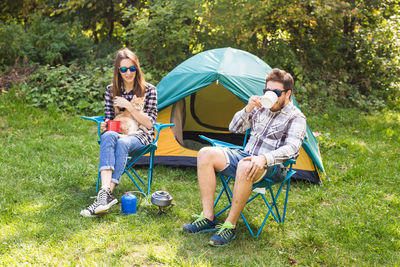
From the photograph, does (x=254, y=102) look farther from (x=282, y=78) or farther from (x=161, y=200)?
(x=161, y=200)

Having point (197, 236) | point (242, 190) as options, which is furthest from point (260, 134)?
point (197, 236)

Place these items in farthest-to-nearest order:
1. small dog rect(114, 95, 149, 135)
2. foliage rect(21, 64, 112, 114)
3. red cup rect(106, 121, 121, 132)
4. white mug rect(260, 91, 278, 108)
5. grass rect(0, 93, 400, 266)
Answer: foliage rect(21, 64, 112, 114)
small dog rect(114, 95, 149, 135)
red cup rect(106, 121, 121, 132)
white mug rect(260, 91, 278, 108)
grass rect(0, 93, 400, 266)

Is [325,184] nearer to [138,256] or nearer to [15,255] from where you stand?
[138,256]

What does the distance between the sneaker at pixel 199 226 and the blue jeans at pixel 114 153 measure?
65 cm

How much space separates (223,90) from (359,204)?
85.9 inches

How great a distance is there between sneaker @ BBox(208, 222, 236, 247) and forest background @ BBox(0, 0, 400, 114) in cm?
374

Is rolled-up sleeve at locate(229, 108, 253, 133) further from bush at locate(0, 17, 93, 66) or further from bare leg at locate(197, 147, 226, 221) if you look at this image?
bush at locate(0, 17, 93, 66)

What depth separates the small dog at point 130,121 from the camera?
3141mm

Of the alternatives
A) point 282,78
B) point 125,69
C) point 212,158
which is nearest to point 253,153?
point 212,158

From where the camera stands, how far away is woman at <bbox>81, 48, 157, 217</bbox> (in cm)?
275

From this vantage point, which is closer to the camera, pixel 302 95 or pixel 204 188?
pixel 204 188

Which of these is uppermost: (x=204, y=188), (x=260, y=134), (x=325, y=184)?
(x=260, y=134)

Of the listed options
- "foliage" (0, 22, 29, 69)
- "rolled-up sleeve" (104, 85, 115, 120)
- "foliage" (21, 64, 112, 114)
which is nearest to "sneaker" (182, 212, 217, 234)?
"rolled-up sleeve" (104, 85, 115, 120)

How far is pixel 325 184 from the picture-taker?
359 cm
